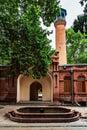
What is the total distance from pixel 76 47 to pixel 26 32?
23.8 metres

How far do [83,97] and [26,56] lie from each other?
10349 mm

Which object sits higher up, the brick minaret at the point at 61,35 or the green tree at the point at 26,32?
the brick minaret at the point at 61,35

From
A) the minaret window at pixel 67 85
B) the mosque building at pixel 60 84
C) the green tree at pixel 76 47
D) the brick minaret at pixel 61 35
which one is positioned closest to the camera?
the mosque building at pixel 60 84

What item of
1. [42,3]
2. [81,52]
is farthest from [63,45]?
[42,3]

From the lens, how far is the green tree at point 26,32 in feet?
49.1

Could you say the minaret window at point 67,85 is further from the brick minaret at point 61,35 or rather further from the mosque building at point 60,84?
the brick minaret at point 61,35

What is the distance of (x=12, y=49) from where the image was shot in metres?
16.0

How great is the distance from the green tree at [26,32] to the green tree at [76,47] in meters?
19.9

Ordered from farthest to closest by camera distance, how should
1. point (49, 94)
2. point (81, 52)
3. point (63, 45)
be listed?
point (81, 52), point (63, 45), point (49, 94)

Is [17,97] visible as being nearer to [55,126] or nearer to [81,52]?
[55,126]

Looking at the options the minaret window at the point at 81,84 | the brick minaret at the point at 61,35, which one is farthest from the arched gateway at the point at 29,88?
the brick minaret at the point at 61,35

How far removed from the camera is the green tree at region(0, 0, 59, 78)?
14977 millimetres

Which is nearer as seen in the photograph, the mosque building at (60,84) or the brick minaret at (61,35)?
the mosque building at (60,84)

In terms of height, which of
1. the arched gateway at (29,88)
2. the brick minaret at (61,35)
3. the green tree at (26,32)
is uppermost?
the brick minaret at (61,35)
